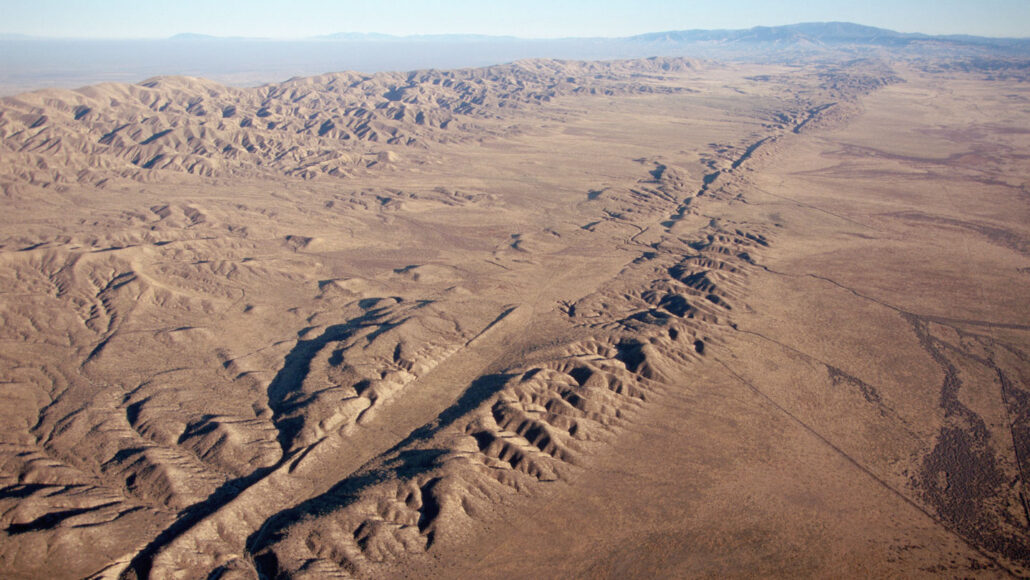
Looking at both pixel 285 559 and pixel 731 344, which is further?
pixel 731 344

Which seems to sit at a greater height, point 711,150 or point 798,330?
point 711,150

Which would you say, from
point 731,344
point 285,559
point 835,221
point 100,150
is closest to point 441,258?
point 731,344

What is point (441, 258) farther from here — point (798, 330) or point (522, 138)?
point (522, 138)

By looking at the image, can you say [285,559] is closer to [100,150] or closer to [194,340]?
[194,340]

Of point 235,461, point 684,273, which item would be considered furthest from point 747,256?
point 235,461

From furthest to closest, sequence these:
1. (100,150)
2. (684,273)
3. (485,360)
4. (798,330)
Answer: (100,150), (684,273), (798,330), (485,360)

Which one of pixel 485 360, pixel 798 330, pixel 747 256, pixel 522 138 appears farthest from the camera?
→ pixel 522 138

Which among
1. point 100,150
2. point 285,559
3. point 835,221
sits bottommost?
point 285,559
